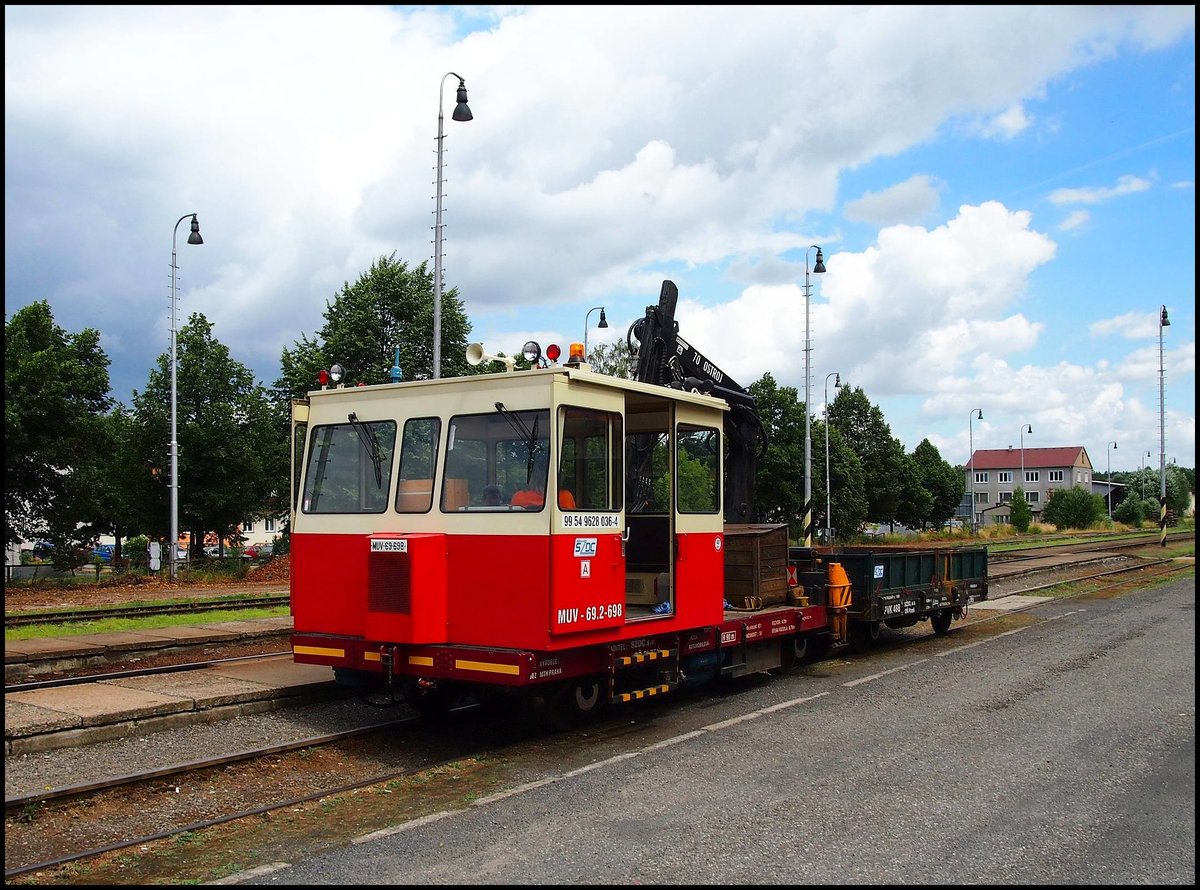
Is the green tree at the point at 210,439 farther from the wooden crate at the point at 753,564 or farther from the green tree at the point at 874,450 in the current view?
the green tree at the point at 874,450

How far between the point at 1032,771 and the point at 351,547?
5.63m

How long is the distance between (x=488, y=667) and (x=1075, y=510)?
65.0 m

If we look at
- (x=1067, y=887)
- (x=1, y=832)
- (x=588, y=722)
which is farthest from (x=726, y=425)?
(x=1, y=832)

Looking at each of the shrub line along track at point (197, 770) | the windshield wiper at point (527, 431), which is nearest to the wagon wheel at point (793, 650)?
the shrub line along track at point (197, 770)

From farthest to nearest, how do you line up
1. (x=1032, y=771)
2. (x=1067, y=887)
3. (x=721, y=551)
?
(x=721, y=551), (x=1032, y=771), (x=1067, y=887)

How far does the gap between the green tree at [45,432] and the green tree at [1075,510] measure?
56395mm

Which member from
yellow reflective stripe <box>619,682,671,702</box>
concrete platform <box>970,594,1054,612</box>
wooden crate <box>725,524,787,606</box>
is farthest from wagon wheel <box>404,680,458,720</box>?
concrete platform <box>970,594,1054,612</box>

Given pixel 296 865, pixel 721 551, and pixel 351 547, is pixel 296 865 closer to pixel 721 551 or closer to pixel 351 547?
pixel 351 547

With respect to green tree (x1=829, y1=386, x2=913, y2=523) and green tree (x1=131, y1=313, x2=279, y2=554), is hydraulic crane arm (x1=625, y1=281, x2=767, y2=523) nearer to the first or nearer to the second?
green tree (x1=131, y1=313, x2=279, y2=554)

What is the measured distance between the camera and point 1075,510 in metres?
64.8

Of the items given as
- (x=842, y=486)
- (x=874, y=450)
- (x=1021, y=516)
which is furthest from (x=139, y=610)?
(x=1021, y=516)

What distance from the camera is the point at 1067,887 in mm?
5242

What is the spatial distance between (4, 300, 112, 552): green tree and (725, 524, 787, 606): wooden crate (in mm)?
20541

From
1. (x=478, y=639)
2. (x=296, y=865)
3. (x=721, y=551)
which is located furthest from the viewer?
(x=721, y=551)
